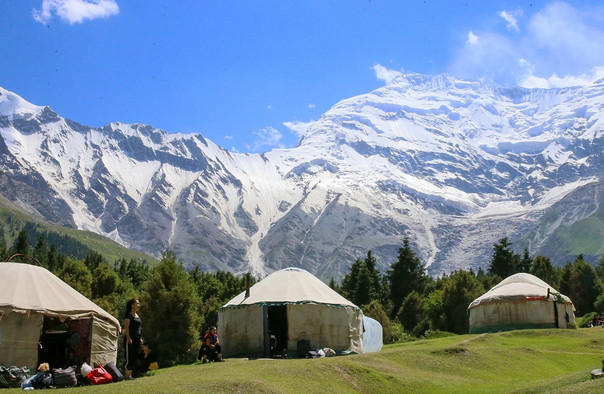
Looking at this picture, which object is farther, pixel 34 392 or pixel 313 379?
pixel 313 379

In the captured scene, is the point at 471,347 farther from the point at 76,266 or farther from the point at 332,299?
the point at 76,266

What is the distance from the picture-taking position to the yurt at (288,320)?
32.9m

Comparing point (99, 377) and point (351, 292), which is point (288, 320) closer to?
point (99, 377)

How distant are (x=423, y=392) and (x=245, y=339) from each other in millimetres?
11839

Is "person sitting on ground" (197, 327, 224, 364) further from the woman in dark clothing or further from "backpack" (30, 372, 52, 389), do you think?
"backpack" (30, 372, 52, 389)

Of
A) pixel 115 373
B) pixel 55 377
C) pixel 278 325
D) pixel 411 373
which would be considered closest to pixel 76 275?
pixel 278 325

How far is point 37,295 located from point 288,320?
1243cm

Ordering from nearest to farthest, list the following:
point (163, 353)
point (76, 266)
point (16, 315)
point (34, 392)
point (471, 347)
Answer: point (34, 392)
point (16, 315)
point (471, 347)
point (163, 353)
point (76, 266)

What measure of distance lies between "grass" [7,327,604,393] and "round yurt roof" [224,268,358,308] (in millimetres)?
5103

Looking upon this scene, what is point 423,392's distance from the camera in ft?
79.0

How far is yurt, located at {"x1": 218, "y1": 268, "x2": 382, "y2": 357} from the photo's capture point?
32.9 meters

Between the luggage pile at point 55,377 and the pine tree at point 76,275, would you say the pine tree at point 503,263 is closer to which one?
the pine tree at point 76,275

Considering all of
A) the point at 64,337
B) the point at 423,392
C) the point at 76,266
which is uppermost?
the point at 76,266

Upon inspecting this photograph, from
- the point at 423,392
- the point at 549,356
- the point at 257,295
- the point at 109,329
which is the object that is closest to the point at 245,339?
the point at 257,295
